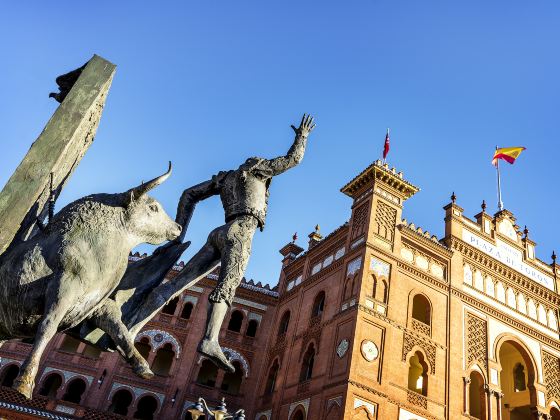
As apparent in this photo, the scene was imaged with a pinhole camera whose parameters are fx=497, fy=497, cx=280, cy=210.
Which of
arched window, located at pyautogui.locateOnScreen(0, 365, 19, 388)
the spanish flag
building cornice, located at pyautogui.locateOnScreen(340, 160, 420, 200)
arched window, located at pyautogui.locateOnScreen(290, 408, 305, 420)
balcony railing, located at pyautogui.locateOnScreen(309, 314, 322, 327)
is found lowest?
arched window, located at pyautogui.locateOnScreen(0, 365, 19, 388)

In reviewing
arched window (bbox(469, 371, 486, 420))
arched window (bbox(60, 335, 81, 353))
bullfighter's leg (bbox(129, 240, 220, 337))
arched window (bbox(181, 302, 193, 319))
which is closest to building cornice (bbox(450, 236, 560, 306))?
arched window (bbox(469, 371, 486, 420))

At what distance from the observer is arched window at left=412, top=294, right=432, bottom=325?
64.7ft

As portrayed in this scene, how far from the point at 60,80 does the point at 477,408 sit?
20.2 m

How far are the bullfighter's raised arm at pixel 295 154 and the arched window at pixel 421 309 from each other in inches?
692

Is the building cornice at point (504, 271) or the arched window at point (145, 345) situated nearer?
the building cornice at point (504, 271)

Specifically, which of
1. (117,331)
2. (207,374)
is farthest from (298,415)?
(117,331)

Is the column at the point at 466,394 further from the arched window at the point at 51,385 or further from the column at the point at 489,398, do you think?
the arched window at the point at 51,385

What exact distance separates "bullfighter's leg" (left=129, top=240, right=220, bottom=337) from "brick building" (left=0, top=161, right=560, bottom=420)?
1441cm

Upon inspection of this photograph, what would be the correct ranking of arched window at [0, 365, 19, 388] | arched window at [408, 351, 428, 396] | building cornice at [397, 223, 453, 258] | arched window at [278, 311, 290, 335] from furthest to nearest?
arched window at [278, 311, 290, 335]
arched window at [0, 365, 19, 388]
building cornice at [397, 223, 453, 258]
arched window at [408, 351, 428, 396]

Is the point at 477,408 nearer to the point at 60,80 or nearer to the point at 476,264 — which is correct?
the point at 476,264

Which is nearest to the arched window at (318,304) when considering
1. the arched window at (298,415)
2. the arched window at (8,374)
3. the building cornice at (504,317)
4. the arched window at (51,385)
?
the arched window at (298,415)

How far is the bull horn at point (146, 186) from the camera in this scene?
8.31 ft

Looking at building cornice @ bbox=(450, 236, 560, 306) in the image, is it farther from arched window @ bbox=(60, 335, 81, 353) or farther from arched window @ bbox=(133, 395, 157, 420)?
arched window @ bbox=(60, 335, 81, 353)

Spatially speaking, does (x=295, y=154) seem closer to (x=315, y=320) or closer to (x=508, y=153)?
(x=315, y=320)
